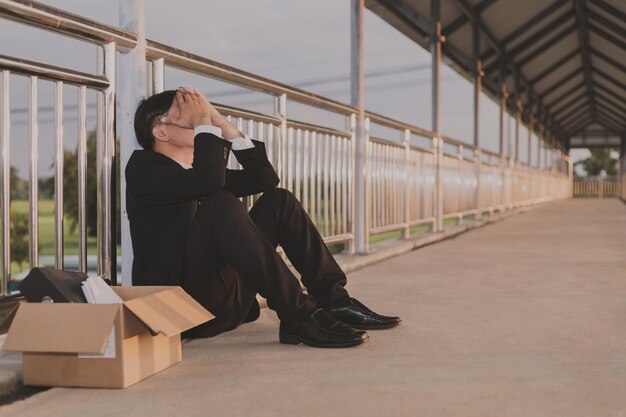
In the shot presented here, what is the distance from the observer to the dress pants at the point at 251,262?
79.2 inches

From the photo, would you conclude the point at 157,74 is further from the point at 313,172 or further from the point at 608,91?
the point at 608,91

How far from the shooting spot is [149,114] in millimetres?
2201

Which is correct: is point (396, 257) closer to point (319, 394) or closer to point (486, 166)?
point (319, 394)

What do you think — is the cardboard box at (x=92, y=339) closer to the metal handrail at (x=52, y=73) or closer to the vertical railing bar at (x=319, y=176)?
the metal handrail at (x=52, y=73)

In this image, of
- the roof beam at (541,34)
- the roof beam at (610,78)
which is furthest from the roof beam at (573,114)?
the roof beam at (541,34)

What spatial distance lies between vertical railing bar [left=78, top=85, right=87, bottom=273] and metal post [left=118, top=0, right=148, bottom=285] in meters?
0.12

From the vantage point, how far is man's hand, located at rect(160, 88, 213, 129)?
7.11 ft

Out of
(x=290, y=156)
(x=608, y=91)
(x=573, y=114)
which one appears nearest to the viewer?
(x=290, y=156)

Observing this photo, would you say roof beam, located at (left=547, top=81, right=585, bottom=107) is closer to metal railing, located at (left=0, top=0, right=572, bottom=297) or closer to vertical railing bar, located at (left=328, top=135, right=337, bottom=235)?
metal railing, located at (left=0, top=0, right=572, bottom=297)

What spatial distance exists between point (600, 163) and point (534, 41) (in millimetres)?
A: 60834

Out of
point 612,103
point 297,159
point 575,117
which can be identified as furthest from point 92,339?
point 575,117

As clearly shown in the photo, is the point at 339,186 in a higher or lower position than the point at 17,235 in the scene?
higher

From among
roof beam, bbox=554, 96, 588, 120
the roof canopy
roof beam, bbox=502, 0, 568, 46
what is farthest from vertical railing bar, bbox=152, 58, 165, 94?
roof beam, bbox=554, 96, 588, 120

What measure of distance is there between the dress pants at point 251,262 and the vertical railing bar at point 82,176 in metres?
0.41
